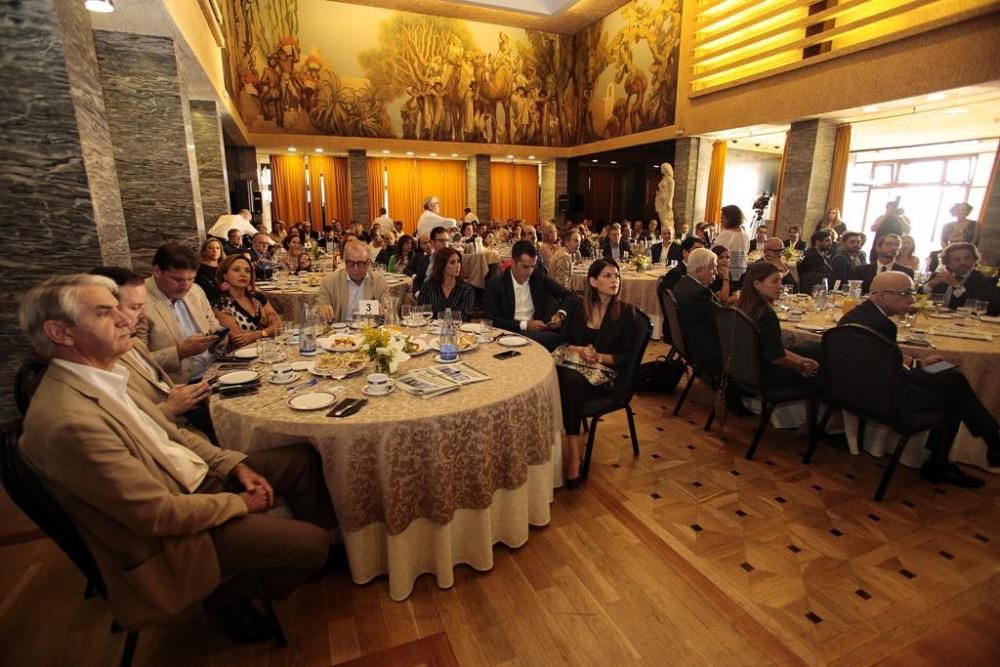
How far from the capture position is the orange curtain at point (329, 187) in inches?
707

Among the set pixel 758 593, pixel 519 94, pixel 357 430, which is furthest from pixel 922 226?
pixel 357 430

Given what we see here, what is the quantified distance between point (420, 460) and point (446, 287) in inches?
92.0

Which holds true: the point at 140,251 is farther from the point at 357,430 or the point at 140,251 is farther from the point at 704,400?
the point at 704,400

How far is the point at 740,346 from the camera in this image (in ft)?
11.8

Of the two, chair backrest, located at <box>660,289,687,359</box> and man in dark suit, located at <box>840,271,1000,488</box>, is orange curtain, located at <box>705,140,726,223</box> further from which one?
man in dark suit, located at <box>840,271,1000,488</box>

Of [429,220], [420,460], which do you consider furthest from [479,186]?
[420,460]

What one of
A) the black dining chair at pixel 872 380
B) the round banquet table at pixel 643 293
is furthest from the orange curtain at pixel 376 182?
the black dining chair at pixel 872 380

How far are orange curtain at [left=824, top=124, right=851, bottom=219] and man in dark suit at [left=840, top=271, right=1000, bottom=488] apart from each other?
8589 mm

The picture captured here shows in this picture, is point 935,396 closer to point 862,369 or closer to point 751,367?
point 862,369

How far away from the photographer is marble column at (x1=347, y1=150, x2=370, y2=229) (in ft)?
52.2

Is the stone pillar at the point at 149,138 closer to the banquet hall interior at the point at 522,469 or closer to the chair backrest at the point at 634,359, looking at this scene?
the banquet hall interior at the point at 522,469

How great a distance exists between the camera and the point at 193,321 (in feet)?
10.3

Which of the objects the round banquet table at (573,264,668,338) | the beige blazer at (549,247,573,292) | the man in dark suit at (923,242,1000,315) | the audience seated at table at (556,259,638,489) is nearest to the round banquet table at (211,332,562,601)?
the audience seated at table at (556,259,638,489)

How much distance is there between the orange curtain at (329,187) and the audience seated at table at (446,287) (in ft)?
49.8
